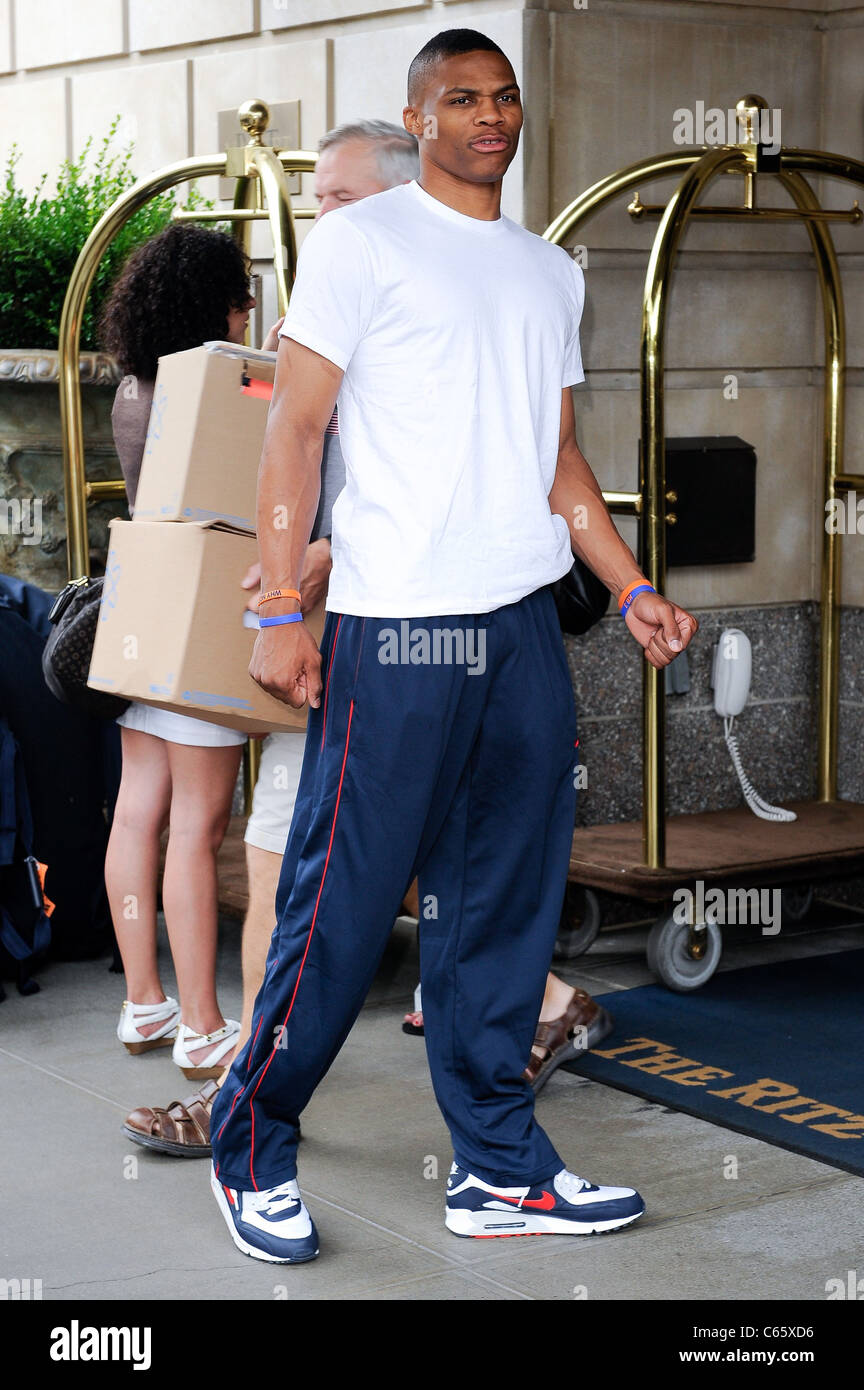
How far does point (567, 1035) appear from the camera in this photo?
4316mm

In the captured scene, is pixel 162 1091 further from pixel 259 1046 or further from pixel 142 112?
pixel 142 112

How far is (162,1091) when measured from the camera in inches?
165

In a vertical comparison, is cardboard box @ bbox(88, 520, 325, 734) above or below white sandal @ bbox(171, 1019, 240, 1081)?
above

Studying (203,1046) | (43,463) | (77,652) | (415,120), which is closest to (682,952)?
(203,1046)

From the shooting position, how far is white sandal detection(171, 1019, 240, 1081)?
4.20m

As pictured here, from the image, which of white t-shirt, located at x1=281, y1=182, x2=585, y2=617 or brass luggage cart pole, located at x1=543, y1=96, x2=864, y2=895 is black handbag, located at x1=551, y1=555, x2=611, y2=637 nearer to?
brass luggage cart pole, located at x1=543, y1=96, x2=864, y2=895

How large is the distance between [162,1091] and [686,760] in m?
2.14

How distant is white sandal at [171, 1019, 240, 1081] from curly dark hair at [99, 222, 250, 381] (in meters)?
1.41

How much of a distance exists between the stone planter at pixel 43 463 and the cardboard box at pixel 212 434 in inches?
77.7

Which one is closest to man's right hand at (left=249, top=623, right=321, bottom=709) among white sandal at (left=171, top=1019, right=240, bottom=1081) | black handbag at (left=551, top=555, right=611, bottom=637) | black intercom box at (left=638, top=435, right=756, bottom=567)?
black handbag at (left=551, top=555, right=611, bottom=637)

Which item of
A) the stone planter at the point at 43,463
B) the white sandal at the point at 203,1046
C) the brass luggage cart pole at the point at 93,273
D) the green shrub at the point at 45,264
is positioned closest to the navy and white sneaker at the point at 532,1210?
the white sandal at the point at 203,1046

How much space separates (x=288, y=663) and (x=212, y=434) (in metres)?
0.76

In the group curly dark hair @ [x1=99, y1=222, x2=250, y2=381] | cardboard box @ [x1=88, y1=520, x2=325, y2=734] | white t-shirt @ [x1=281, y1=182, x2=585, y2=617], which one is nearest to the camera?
white t-shirt @ [x1=281, y1=182, x2=585, y2=617]

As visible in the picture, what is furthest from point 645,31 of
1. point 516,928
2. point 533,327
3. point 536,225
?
point 516,928
